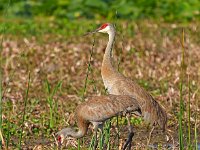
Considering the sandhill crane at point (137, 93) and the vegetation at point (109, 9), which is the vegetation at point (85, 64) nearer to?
the vegetation at point (109, 9)

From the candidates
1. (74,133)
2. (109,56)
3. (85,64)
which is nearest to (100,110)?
(74,133)

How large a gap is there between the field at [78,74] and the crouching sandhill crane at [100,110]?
12cm

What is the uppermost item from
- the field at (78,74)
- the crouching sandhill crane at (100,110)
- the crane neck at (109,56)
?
the crane neck at (109,56)

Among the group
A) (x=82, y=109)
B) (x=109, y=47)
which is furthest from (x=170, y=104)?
(x=82, y=109)

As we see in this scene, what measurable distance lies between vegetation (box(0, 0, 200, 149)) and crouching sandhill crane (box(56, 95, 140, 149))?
0.11 m

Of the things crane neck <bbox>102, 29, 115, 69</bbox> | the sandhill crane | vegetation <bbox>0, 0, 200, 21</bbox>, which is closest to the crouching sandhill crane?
the sandhill crane

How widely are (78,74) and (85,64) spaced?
0.37 m

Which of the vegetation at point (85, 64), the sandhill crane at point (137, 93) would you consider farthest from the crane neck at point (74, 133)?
the sandhill crane at point (137, 93)

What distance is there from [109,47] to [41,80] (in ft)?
8.75

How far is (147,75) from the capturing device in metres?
10.3

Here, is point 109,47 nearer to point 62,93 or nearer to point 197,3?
point 62,93

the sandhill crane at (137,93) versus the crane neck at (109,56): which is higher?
the crane neck at (109,56)

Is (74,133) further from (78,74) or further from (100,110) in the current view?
(78,74)

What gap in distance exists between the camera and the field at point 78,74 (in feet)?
25.5
